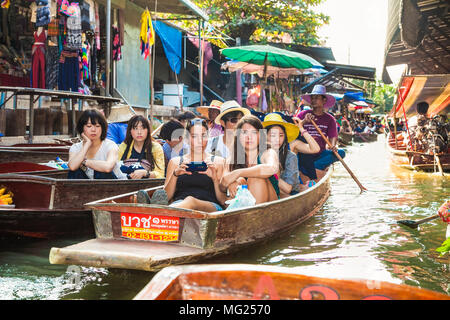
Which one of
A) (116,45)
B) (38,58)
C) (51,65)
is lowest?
(51,65)

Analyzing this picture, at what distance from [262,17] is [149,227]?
17.5m

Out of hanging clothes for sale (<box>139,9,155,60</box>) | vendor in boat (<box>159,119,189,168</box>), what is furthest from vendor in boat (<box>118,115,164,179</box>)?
hanging clothes for sale (<box>139,9,155,60</box>)

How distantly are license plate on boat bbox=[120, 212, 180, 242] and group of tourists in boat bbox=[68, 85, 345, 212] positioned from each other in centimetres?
32

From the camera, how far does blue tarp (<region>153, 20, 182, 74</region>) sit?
14.1 meters

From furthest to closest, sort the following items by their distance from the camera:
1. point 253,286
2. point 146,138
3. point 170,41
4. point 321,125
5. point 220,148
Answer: point 170,41, point 321,125, point 220,148, point 146,138, point 253,286

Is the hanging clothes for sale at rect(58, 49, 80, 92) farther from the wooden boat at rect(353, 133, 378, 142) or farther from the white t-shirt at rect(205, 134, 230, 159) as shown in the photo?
the wooden boat at rect(353, 133, 378, 142)

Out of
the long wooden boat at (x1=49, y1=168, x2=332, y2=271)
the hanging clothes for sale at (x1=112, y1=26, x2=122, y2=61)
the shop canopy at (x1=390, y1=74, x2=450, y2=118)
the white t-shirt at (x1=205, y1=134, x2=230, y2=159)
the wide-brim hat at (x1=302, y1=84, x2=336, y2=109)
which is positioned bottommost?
the long wooden boat at (x1=49, y1=168, x2=332, y2=271)

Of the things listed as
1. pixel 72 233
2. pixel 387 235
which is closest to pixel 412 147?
pixel 387 235

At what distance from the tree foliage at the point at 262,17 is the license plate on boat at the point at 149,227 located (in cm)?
1607

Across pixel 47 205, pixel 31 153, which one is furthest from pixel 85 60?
pixel 47 205

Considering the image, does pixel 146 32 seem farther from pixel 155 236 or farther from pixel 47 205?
pixel 155 236

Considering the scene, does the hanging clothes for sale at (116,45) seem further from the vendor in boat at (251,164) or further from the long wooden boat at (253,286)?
the long wooden boat at (253,286)

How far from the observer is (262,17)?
66.5 ft
